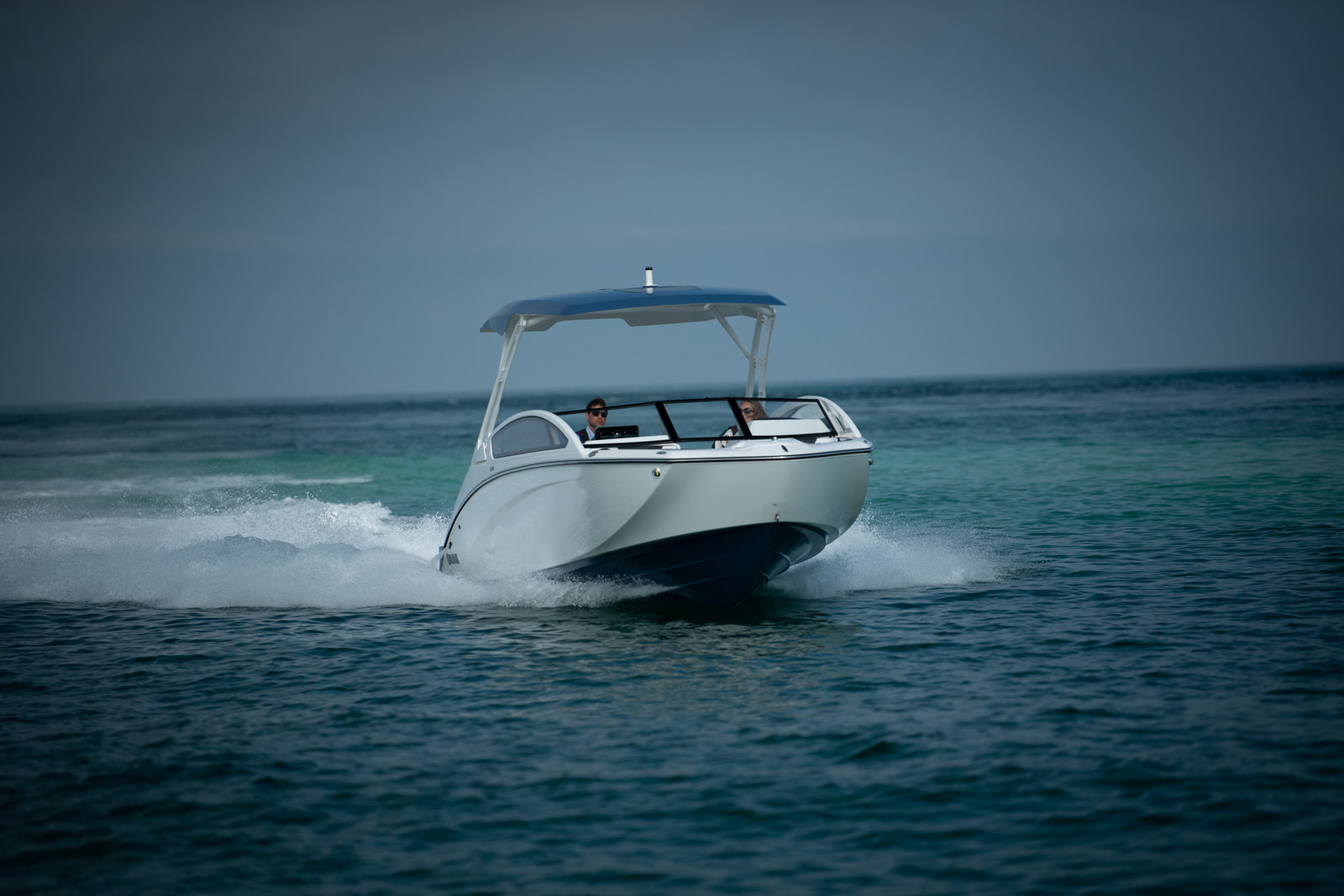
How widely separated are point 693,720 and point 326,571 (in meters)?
7.17

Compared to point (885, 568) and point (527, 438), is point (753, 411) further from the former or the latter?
point (885, 568)

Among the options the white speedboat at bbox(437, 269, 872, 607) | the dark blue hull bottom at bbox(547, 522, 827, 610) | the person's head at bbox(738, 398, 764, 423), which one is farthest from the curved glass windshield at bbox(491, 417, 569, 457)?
the person's head at bbox(738, 398, 764, 423)

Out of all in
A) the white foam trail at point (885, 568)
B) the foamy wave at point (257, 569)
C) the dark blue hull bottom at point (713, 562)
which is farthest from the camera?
the white foam trail at point (885, 568)

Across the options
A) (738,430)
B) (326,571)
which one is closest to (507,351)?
(738,430)

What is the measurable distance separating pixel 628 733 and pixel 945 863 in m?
2.46

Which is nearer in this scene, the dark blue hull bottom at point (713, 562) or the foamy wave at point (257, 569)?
the dark blue hull bottom at point (713, 562)

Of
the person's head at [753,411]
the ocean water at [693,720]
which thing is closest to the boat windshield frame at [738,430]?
the person's head at [753,411]

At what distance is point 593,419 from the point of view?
1070cm

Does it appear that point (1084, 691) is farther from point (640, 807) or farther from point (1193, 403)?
point (1193, 403)

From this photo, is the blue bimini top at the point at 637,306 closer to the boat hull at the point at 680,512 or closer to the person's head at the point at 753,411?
the person's head at the point at 753,411

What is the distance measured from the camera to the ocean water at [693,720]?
16.5 ft

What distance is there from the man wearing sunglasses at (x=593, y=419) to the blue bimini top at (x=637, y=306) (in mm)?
944

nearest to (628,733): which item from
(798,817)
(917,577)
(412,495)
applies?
(798,817)

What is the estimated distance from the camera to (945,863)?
4879 mm
